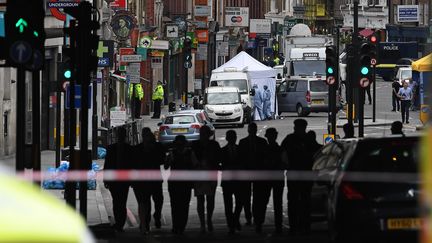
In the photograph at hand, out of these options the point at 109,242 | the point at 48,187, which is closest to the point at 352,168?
the point at 109,242

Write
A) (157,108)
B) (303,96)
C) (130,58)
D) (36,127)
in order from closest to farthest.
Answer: (36,127), (130,58), (157,108), (303,96)

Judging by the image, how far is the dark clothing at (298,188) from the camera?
1853 cm

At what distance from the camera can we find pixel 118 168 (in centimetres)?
1867

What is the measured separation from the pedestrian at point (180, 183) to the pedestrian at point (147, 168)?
0.18 m

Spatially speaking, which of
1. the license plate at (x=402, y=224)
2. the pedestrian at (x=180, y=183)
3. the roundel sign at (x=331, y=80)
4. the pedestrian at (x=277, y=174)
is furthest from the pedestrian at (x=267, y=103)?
the license plate at (x=402, y=224)

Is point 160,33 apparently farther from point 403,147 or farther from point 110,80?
point 403,147

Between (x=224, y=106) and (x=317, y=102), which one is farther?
(x=317, y=102)

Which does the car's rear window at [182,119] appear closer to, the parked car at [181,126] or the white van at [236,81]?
the parked car at [181,126]

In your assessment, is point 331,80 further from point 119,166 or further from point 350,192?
point 350,192

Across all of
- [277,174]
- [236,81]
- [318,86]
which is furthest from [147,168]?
[318,86]

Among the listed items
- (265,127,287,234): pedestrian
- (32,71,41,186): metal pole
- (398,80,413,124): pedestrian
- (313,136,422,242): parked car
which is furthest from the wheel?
(313,136,422,242): parked car

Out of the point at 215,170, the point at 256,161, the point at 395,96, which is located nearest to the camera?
the point at 215,170

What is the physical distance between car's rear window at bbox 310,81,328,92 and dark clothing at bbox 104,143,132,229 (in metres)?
41.2

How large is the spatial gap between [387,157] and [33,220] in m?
10.5
